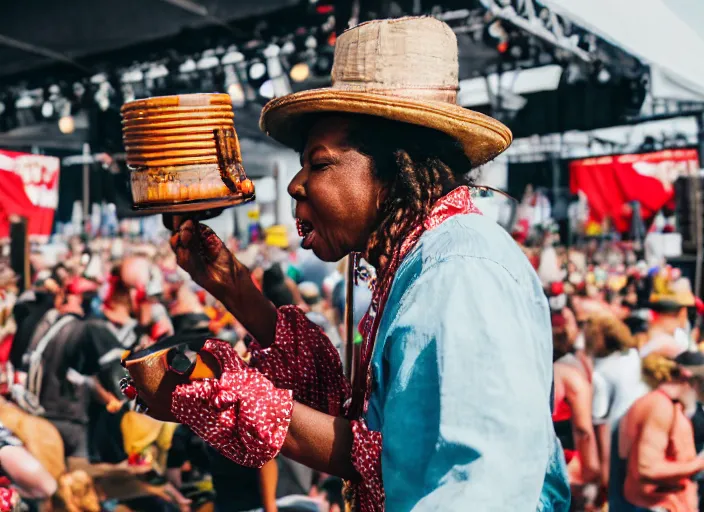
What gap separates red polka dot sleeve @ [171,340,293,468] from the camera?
4.07ft

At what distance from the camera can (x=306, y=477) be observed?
15.6ft

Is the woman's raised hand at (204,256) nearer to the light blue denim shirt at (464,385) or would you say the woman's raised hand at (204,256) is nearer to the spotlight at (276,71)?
the light blue denim shirt at (464,385)

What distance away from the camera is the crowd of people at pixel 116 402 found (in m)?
4.68

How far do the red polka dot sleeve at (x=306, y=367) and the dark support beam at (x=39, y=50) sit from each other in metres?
6.13

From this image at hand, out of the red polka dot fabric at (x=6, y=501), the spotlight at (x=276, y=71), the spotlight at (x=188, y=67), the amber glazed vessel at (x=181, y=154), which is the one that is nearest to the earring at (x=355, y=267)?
the amber glazed vessel at (x=181, y=154)

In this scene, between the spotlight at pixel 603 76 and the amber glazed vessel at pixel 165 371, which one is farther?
the spotlight at pixel 603 76

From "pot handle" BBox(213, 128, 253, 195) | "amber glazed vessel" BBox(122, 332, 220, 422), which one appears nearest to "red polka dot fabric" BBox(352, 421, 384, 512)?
"amber glazed vessel" BBox(122, 332, 220, 422)

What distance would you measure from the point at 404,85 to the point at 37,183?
5964 mm

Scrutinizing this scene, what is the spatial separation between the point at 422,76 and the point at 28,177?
590 centimetres

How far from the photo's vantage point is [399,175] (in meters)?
1.39

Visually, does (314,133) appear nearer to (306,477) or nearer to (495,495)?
(495,495)

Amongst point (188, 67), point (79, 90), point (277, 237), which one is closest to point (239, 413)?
point (277, 237)

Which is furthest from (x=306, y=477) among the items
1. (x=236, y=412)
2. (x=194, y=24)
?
(x=194, y=24)

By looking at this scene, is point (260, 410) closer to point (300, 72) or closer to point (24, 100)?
point (300, 72)
